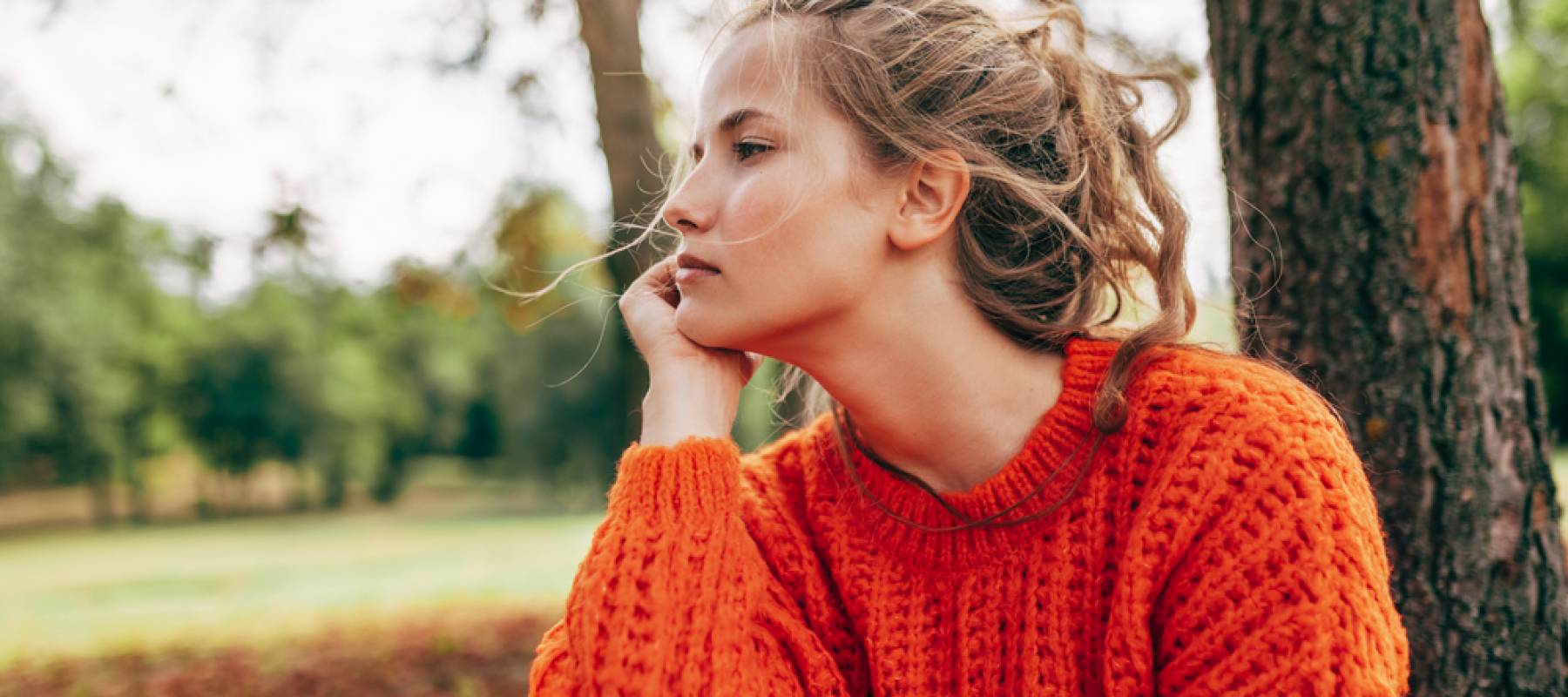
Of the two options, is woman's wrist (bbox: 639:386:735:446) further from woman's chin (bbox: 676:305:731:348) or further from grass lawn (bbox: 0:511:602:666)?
grass lawn (bbox: 0:511:602:666)

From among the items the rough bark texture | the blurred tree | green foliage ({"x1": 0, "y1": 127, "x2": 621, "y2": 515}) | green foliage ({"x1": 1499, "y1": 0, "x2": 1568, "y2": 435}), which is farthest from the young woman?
green foliage ({"x1": 1499, "y1": 0, "x2": 1568, "y2": 435})

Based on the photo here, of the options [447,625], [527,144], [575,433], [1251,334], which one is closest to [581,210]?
[527,144]

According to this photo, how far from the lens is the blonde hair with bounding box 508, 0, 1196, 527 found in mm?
2020

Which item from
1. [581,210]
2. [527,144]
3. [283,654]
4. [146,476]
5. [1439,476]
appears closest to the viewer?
[1439,476]

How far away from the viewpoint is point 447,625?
9656 millimetres

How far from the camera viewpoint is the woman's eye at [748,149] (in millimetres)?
2035

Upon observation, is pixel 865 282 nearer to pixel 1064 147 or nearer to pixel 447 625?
pixel 1064 147

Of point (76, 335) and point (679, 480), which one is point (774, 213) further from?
point (76, 335)

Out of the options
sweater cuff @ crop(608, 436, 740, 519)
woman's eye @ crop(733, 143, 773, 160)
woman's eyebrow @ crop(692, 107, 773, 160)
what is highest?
woman's eyebrow @ crop(692, 107, 773, 160)

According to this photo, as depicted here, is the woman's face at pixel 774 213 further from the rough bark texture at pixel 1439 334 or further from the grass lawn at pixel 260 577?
the grass lawn at pixel 260 577

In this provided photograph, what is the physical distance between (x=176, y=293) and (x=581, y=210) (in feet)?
102

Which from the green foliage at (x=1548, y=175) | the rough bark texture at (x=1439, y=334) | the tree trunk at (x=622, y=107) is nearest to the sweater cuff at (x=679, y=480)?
the rough bark texture at (x=1439, y=334)

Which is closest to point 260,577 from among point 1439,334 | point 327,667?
point 327,667

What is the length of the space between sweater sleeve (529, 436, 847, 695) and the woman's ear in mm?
513
